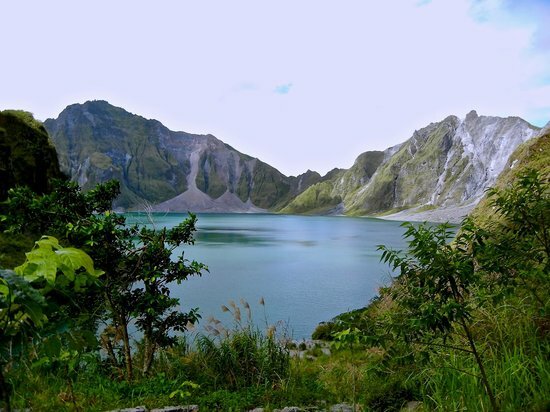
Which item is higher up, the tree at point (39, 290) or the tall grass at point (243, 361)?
the tree at point (39, 290)

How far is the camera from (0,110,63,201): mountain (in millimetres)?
27219

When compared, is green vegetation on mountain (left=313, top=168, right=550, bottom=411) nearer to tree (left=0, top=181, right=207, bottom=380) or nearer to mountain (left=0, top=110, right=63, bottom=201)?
tree (left=0, top=181, right=207, bottom=380)

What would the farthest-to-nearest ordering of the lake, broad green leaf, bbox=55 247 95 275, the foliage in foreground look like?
the lake < the foliage in foreground < broad green leaf, bbox=55 247 95 275

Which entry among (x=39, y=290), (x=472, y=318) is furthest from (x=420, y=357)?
(x=39, y=290)

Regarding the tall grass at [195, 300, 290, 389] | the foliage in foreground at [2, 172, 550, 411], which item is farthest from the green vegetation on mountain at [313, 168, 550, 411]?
the tall grass at [195, 300, 290, 389]

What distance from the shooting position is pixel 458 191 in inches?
7594

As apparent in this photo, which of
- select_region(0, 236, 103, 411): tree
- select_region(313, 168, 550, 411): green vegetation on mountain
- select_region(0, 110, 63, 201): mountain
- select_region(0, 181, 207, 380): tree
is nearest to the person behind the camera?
select_region(0, 236, 103, 411): tree

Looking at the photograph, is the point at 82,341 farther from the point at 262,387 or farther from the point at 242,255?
the point at 242,255

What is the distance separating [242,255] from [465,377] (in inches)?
2030

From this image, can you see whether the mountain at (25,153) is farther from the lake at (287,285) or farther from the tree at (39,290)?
the tree at (39,290)

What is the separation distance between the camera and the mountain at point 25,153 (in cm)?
2722

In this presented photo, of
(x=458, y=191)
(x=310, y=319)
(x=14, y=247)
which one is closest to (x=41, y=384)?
(x=14, y=247)

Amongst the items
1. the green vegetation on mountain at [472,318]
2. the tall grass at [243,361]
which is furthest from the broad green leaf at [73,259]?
the tall grass at [243,361]

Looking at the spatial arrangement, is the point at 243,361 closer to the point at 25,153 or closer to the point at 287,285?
the point at 287,285
